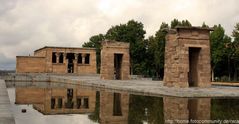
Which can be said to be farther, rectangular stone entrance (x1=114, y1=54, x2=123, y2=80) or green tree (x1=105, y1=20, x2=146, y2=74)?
green tree (x1=105, y1=20, x2=146, y2=74)

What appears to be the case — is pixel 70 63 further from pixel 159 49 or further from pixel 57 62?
pixel 159 49

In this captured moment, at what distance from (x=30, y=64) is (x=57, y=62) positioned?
3943 mm

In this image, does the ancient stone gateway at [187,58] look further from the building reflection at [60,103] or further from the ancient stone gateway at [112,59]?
the ancient stone gateway at [112,59]

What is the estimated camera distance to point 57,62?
51094mm

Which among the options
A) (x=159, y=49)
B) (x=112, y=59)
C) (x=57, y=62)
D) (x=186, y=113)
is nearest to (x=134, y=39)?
(x=159, y=49)

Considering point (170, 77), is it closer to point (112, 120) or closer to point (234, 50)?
point (112, 120)

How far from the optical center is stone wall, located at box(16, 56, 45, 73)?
164 feet

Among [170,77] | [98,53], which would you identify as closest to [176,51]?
[170,77]

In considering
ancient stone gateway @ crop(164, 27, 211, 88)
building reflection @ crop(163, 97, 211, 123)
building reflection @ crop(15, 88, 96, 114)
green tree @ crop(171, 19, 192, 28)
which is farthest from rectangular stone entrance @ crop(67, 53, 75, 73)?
building reflection @ crop(163, 97, 211, 123)

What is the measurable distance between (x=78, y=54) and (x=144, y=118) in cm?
4487

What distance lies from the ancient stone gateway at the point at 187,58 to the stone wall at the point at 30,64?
32.7 m

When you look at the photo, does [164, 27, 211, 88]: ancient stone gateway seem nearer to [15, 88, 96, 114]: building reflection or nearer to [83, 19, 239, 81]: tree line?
[15, 88, 96, 114]: building reflection

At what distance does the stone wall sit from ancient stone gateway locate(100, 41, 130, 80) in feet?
65.5

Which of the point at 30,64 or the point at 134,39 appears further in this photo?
the point at 134,39
